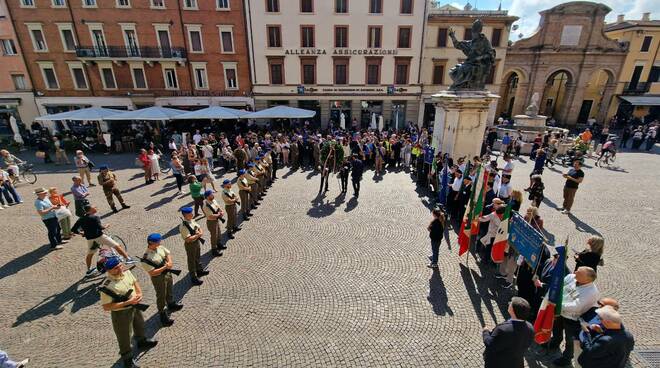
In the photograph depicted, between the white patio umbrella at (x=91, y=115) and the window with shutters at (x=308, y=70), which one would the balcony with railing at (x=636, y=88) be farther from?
the white patio umbrella at (x=91, y=115)

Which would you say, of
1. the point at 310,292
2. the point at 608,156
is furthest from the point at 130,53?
the point at 608,156

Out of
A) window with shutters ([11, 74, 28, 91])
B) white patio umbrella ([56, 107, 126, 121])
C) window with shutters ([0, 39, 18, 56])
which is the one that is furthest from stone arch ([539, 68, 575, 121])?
window with shutters ([0, 39, 18, 56])

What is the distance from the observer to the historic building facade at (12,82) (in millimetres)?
24109

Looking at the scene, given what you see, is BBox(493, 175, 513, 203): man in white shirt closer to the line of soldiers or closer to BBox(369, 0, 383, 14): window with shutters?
the line of soldiers

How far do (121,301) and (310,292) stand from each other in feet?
10.4

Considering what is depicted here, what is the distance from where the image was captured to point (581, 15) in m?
27.4

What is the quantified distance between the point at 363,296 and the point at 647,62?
4225cm

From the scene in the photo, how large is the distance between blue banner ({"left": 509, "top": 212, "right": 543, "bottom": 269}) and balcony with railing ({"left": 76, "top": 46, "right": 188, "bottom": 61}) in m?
27.5

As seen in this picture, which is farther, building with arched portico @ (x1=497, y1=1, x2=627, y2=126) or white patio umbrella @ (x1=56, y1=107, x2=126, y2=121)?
building with arched portico @ (x1=497, y1=1, x2=627, y2=126)

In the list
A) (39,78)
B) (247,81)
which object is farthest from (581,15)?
(39,78)

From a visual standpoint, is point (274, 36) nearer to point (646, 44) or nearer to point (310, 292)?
point (310, 292)

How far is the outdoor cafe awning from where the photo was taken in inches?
1172

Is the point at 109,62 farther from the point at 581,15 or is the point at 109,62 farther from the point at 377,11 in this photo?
the point at 581,15

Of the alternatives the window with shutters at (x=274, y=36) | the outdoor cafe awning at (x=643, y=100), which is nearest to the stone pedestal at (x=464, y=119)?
the window with shutters at (x=274, y=36)
